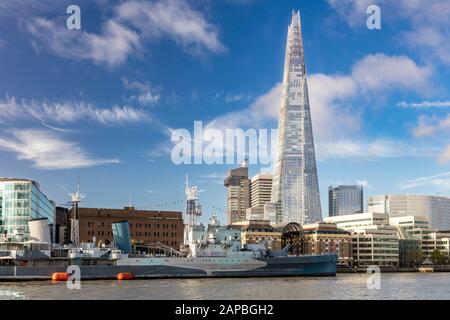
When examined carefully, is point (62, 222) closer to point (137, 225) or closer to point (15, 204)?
point (137, 225)

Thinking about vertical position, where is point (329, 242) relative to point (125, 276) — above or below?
below

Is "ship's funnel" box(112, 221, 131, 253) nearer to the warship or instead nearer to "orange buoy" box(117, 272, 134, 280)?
the warship

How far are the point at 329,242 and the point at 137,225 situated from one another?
168 feet

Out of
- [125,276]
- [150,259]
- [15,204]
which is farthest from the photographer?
[15,204]

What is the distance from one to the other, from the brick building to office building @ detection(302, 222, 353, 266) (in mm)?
36187

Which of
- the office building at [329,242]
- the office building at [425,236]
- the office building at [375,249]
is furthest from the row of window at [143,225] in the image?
the office building at [425,236]

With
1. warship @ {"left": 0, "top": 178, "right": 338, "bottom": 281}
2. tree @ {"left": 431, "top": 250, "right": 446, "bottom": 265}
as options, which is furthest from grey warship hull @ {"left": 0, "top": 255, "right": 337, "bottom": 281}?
tree @ {"left": 431, "top": 250, "right": 446, "bottom": 265}

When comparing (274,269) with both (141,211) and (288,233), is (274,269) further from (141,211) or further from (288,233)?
(141,211)

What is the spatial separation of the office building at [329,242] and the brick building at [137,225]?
36187 millimetres

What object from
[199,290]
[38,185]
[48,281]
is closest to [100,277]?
[48,281]

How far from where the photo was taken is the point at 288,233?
361 ft

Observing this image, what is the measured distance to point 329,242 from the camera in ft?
496

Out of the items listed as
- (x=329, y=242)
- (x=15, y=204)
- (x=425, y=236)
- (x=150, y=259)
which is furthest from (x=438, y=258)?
(x=15, y=204)

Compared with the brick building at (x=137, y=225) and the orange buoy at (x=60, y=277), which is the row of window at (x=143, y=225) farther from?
the orange buoy at (x=60, y=277)
